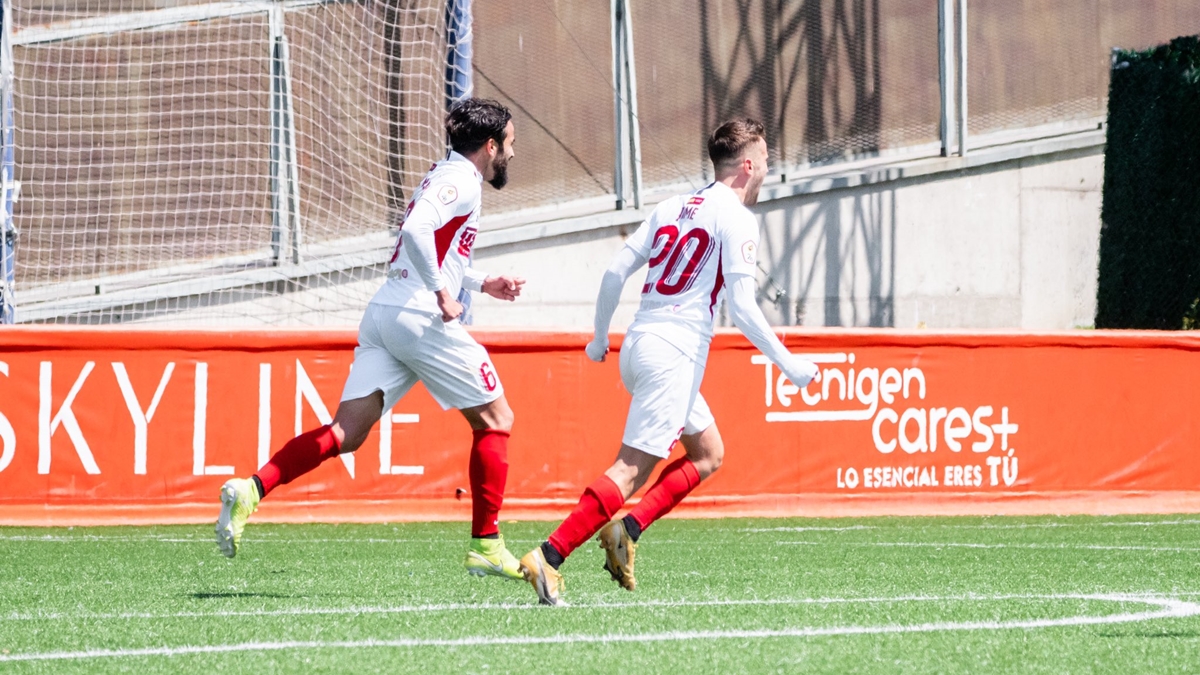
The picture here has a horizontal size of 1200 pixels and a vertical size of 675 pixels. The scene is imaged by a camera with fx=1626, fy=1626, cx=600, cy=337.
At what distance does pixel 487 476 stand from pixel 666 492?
69 centimetres

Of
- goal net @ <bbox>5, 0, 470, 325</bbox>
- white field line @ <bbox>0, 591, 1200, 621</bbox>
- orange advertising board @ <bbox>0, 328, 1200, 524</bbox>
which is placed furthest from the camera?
goal net @ <bbox>5, 0, 470, 325</bbox>

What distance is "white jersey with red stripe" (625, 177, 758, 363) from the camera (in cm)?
564

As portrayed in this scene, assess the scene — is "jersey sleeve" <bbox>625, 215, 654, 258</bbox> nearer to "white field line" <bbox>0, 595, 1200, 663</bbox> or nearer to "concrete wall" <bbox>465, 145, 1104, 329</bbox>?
"white field line" <bbox>0, 595, 1200, 663</bbox>

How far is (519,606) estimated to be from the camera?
5.25m

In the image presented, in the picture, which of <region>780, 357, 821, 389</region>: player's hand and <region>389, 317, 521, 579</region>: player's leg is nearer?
<region>780, 357, 821, 389</region>: player's hand

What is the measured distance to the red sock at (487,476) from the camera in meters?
5.85

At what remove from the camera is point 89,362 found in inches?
379

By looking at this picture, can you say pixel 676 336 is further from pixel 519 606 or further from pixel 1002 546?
pixel 1002 546

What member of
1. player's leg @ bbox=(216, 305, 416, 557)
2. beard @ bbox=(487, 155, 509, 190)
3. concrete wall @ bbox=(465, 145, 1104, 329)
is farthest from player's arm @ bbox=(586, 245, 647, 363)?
concrete wall @ bbox=(465, 145, 1104, 329)

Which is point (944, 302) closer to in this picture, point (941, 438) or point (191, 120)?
point (941, 438)

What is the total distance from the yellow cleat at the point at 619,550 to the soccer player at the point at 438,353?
0.37m

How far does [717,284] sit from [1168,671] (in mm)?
2262

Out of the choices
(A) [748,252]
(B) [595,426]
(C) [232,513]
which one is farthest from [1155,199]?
(C) [232,513]

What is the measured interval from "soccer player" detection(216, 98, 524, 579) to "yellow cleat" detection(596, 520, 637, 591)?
0.37m
